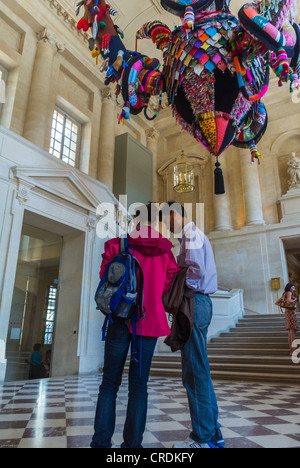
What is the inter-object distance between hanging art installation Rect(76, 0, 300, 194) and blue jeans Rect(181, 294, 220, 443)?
333 cm

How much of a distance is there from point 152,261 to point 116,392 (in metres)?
0.82

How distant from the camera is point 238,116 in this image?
4.69 metres

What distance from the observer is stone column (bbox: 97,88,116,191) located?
12.7 metres

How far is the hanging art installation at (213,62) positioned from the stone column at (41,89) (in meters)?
5.31

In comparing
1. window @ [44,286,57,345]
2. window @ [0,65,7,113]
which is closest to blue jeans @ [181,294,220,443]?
window @ [44,286,57,345]

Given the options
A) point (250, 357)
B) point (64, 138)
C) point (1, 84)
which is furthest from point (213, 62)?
point (64, 138)

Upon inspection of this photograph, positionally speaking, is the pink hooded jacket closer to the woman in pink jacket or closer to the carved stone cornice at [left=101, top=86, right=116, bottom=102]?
the woman in pink jacket

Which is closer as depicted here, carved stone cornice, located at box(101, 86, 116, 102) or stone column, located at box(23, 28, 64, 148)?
stone column, located at box(23, 28, 64, 148)

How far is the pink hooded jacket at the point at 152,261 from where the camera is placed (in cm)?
208

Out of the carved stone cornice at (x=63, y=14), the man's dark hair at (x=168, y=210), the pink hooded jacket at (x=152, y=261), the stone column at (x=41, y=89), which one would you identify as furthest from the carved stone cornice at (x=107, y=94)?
the pink hooded jacket at (x=152, y=261)

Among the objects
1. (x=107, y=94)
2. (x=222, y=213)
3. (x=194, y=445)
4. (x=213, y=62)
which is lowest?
(x=194, y=445)

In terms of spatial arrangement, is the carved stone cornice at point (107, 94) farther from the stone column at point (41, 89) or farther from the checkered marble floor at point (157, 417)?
the checkered marble floor at point (157, 417)

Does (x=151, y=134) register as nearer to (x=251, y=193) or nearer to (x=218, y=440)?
(x=251, y=193)

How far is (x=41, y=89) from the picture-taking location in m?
10.2
